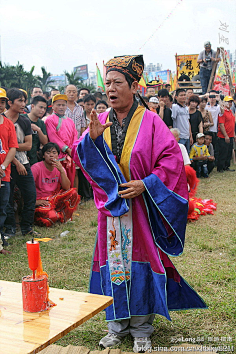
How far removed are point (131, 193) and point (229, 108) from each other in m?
9.76

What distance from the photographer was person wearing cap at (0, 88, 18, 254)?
4715mm

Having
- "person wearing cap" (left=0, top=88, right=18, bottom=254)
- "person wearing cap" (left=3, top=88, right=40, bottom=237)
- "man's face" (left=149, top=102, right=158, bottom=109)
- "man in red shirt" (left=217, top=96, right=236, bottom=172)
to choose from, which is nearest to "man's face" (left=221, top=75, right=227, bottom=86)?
"man in red shirt" (left=217, top=96, right=236, bottom=172)

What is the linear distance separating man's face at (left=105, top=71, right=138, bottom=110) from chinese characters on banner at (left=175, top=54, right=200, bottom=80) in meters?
13.0

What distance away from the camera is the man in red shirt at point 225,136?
11.1m

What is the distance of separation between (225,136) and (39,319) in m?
10.1

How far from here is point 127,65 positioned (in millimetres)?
2721

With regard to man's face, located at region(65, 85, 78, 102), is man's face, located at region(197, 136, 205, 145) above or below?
below

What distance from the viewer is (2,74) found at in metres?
27.8

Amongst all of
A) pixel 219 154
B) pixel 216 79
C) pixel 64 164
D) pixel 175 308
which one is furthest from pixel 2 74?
pixel 175 308

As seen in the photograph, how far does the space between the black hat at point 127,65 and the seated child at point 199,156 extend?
7.55 m

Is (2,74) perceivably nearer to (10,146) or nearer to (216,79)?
(216,79)

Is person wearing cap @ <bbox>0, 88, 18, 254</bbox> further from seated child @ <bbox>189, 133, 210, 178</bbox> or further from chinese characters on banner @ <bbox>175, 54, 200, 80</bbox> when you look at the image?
chinese characters on banner @ <bbox>175, 54, 200, 80</bbox>

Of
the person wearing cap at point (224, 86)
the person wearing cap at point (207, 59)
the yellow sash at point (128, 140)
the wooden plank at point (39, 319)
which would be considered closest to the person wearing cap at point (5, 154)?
the yellow sash at point (128, 140)

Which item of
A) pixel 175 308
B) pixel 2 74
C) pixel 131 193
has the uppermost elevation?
pixel 2 74
